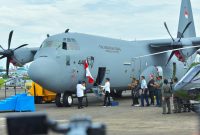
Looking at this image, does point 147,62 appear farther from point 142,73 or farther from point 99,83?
point 99,83

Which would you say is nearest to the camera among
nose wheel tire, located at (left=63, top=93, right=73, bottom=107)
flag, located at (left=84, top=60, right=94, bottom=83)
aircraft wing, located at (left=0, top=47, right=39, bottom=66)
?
nose wheel tire, located at (left=63, top=93, right=73, bottom=107)

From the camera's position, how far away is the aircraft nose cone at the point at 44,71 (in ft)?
61.4

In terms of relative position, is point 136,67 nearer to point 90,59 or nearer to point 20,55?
point 90,59

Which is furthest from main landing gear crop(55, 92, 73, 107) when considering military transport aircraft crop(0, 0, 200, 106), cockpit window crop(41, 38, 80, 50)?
cockpit window crop(41, 38, 80, 50)

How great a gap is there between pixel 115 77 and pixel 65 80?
4395 millimetres

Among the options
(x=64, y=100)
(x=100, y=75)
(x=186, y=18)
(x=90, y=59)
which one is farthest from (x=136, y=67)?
(x=186, y=18)

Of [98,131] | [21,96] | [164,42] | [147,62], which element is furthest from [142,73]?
[98,131]

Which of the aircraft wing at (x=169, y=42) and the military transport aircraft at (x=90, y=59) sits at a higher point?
the aircraft wing at (x=169, y=42)

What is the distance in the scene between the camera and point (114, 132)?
10.8m

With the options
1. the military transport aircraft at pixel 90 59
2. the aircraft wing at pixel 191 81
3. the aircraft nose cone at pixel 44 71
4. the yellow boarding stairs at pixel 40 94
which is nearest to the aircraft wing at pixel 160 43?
the military transport aircraft at pixel 90 59

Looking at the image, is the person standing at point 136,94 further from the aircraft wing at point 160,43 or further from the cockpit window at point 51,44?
the aircraft wing at point 160,43

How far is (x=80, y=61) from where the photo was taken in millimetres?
20672

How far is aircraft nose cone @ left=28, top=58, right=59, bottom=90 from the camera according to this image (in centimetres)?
1872

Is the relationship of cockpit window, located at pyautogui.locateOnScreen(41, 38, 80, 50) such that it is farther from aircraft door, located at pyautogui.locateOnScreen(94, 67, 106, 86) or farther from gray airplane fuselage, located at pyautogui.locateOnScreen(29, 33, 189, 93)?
aircraft door, located at pyautogui.locateOnScreen(94, 67, 106, 86)
